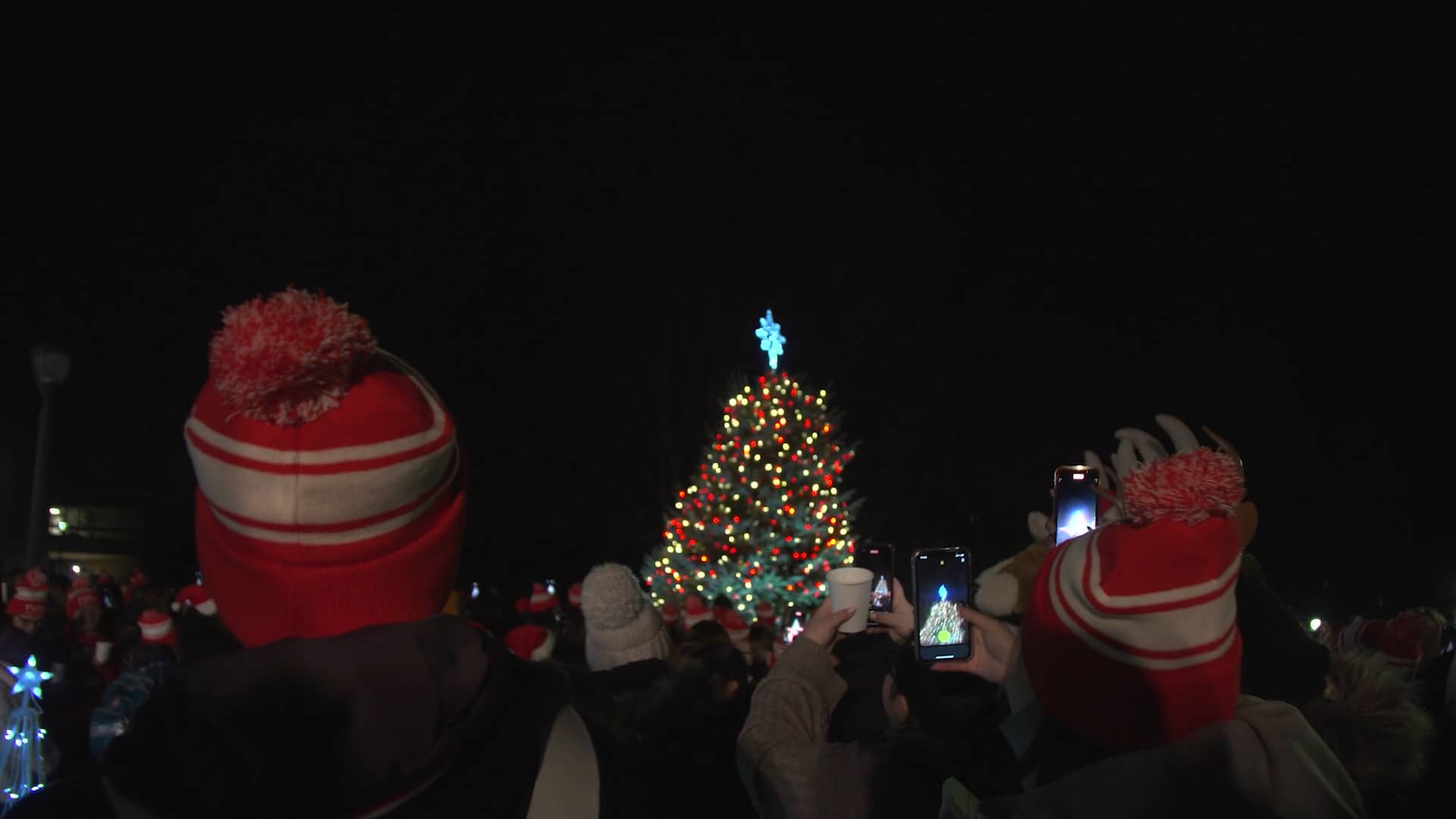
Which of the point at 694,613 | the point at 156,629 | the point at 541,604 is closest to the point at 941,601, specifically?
the point at 156,629

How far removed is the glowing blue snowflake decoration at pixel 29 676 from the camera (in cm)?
638

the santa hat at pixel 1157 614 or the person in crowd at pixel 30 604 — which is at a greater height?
the santa hat at pixel 1157 614

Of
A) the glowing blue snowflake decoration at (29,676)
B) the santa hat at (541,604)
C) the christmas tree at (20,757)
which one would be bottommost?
the santa hat at (541,604)

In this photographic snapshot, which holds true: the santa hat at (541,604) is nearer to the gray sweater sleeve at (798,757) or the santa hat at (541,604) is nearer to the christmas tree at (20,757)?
the christmas tree at (20,757)

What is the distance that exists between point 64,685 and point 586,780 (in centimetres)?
767

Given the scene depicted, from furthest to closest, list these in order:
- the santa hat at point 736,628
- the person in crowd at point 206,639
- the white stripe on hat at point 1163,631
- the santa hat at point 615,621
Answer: the santa hat at point 736,628, the santa hat at point 615,621, the white stripe on hat at point 1163,631, the person in crowd at point 206,639

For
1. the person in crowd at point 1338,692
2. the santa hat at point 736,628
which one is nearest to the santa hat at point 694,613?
the santa hat at point 736,628

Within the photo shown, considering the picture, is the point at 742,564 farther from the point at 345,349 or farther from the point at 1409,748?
the point at 345,349

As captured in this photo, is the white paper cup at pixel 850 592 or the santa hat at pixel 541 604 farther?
the santa hat at pixel 541 604

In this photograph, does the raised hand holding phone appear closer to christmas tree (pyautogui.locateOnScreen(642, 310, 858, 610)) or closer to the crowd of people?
the crowd of people

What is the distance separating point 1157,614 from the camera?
2100mm

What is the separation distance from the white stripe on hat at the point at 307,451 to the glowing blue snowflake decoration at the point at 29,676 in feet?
19.5

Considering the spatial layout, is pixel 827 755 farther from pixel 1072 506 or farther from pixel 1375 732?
pixel 1072 506

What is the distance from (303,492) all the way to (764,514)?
16.8 metres
